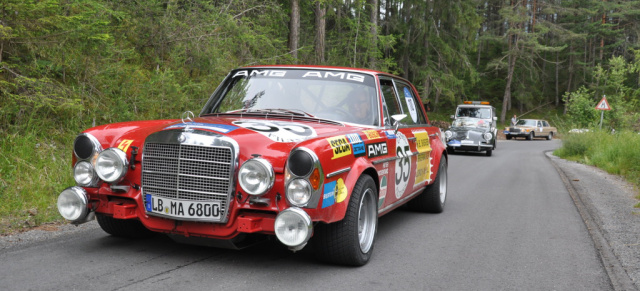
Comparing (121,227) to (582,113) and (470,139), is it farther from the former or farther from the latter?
(582,113)

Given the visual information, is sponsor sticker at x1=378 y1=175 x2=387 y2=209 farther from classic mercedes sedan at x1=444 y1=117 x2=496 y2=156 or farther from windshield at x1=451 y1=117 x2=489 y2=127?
windshield at x1=451 y1=117 x2=489 y2=127

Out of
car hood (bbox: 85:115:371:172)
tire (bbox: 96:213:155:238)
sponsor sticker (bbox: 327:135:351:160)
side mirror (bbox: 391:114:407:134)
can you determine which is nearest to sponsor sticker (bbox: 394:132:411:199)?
side mirror (bbox: 391:114:407:134)

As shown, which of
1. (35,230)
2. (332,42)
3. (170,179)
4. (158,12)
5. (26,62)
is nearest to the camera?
(170,179)

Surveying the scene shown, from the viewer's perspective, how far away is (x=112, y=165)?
13.3ft

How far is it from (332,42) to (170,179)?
656 inches

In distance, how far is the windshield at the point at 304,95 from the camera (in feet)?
16.6

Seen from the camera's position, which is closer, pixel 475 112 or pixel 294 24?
pixel 294 24

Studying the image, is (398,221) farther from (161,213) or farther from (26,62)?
(26,62)

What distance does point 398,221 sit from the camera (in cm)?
646

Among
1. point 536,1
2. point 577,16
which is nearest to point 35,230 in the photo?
point 536,1

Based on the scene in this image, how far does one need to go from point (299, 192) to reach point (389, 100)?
7.53 ft

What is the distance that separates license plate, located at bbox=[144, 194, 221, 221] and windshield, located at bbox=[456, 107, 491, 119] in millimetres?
19017

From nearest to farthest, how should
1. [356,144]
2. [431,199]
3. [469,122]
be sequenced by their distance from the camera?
[356,144]
[431,199]
[469,122]

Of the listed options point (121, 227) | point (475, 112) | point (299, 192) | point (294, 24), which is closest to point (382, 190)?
point (299, 192)
